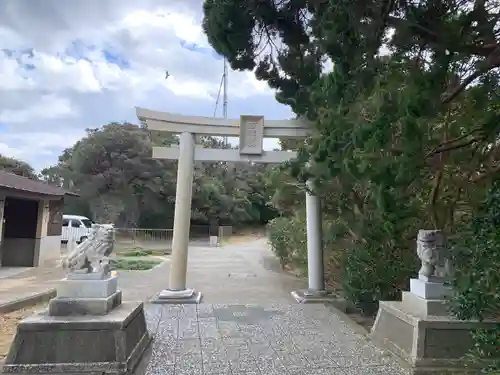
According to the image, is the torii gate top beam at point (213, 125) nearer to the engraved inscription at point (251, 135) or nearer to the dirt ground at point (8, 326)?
the engraved inscription at point (251, 135)

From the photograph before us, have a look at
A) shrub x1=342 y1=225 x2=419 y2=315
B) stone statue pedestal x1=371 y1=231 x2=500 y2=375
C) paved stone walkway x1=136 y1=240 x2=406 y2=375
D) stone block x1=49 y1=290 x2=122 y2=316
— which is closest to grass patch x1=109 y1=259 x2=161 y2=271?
paved stone walkway x1=136 y1=240 x2=406 y2=375

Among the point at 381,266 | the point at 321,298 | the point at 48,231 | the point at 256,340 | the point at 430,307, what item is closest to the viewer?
the point at 430,307

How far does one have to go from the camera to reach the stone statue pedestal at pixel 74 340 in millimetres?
3609

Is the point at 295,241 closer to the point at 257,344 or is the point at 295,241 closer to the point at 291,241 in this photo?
the point at 291,241

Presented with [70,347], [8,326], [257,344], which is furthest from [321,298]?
[8,326]

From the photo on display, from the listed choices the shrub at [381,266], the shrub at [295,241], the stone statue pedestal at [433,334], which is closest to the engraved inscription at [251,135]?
the shrub at [295,241]

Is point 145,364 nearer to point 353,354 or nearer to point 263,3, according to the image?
point 353,354

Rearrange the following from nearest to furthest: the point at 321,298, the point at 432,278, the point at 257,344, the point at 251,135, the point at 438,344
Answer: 1. the point at 438,344
2. the point at 432,278
3. the point at 257,344
4. the point at 321,298
5. the point at 251,135

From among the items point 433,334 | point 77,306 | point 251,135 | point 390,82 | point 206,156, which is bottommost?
point 433,334

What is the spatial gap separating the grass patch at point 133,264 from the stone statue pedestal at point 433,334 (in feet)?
30.0

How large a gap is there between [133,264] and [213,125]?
7.08 metres

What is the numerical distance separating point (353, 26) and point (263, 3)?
3.01 feet

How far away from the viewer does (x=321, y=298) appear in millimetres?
7395

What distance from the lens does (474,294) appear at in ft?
8.15
